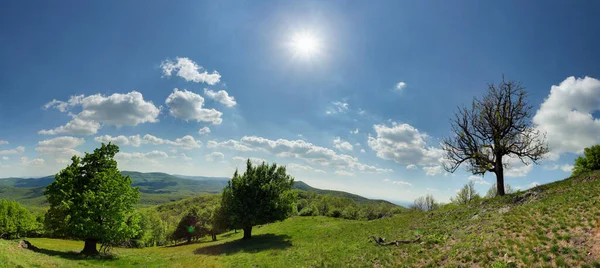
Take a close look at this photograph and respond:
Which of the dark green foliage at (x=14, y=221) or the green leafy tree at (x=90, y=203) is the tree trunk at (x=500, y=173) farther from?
the dark green foliage at (x=14, y=221)

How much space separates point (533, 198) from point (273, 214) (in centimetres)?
3494

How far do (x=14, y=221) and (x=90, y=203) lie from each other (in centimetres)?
6650

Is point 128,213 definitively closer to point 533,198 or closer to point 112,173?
point 112,173

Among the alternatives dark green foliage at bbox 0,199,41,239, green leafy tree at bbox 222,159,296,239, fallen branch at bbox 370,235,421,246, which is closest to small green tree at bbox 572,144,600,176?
fallen branch at bbox 370,235,421,246

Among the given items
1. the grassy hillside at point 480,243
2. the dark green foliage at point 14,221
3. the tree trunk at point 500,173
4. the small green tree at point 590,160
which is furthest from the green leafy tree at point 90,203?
the small green tree at point 590,160

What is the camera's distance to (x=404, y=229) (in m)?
31.5

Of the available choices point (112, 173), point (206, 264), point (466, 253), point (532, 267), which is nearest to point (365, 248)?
point (466, 253)

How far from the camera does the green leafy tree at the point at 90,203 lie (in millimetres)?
27969

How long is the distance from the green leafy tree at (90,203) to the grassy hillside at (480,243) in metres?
2.96

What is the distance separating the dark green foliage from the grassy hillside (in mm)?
63443

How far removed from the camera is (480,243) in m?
19.5

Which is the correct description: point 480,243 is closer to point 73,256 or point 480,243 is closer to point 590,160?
point 73,256

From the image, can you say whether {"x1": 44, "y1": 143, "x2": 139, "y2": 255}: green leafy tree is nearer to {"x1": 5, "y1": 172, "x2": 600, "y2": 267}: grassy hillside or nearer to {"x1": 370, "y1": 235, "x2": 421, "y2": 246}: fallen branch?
{"x1": 5, "y1": 172, "x2": 600, "y2": 267}: grassy hillside

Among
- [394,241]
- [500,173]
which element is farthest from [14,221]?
[500,173]
